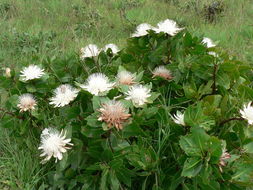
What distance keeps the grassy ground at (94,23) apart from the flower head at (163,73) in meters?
1.56

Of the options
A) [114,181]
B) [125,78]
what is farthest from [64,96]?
[114,181]

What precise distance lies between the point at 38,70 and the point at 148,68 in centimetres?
60

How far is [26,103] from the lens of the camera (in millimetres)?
1872

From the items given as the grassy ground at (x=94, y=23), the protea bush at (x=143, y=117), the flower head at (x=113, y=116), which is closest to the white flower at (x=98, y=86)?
the protea bush at (x=143, y=117)

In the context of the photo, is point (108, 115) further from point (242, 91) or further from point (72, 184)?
point (242, 91)

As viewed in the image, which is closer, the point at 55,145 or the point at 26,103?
the point at 55,145

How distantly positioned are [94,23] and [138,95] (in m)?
2.92

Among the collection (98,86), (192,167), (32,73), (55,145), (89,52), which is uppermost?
(89,52)

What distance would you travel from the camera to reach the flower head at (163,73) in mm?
1921

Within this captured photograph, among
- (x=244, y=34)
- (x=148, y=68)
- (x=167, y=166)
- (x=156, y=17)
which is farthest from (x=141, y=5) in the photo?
(x=167, y=166)

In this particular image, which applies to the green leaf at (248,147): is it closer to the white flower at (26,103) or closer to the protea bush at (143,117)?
the protea bush at (143,117)

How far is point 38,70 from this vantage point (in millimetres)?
1960

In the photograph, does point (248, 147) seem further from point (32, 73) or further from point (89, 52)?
point (32, 73)

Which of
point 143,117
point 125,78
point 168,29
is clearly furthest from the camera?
point 168,29
